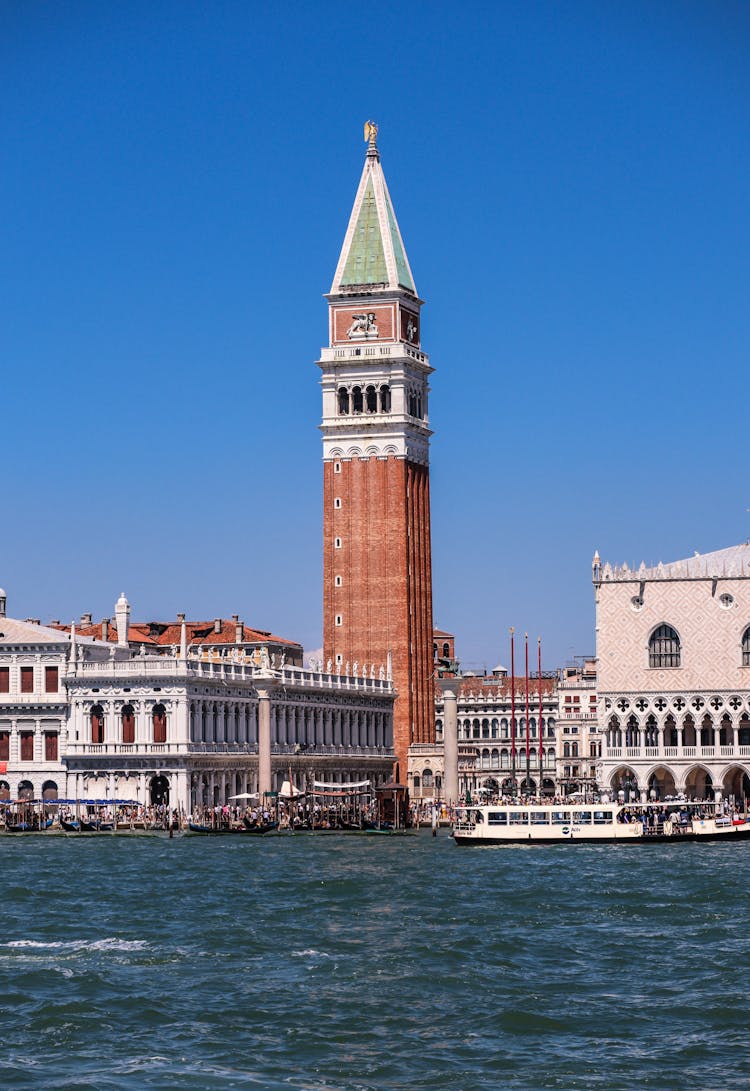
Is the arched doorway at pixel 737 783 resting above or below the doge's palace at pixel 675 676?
below

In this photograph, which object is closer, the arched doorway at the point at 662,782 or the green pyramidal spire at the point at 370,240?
the arched doorway at the point at 662,782

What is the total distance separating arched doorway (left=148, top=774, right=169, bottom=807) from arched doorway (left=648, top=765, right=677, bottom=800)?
72.5 feet

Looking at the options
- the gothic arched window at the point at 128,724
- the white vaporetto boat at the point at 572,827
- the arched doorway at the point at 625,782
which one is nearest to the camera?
the white vaporetto boat at the point at 572,827

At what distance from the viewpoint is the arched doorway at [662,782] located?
99.6 metres

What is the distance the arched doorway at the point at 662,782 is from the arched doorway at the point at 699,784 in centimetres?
75

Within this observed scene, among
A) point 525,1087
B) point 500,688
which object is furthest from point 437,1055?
point 500,688

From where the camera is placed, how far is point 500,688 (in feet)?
538

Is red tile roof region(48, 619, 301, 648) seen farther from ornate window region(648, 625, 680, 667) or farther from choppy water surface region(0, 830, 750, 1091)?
choppy water surface region(0, 830, 750, 1091)

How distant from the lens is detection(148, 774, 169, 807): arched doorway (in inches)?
3725

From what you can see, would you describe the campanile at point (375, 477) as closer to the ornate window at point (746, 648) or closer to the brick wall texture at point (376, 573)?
the brick wall texture at point (376, 573)

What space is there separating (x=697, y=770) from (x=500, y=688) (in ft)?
213

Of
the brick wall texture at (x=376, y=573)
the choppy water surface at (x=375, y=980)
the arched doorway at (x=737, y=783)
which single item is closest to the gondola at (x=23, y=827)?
the choppy water surface at (x=375, y=980)

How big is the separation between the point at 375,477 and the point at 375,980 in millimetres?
84005

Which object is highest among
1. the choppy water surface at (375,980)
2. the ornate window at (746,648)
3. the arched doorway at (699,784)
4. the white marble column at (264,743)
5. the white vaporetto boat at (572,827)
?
the ornate window at (746,648)
